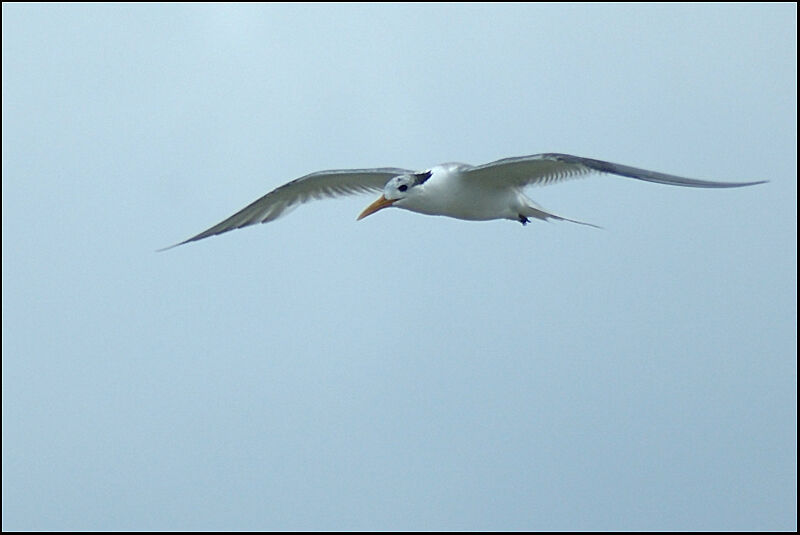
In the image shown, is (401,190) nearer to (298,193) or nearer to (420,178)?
(420,178)

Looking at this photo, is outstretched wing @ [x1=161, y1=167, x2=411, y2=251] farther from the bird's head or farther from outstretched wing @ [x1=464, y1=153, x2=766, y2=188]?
outstretched wing @ [x1=464, y1=153, x2=766, y2=188]

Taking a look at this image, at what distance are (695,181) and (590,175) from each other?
1.73 metres

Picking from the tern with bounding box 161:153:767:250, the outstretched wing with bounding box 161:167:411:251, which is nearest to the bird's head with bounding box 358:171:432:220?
the tern with bounding box 161:153:767:250

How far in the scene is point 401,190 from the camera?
33.4 ft

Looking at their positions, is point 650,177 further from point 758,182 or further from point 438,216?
point 438,216

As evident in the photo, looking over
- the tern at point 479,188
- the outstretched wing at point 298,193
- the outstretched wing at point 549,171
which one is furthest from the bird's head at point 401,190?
the outstretched wing at point 298,193

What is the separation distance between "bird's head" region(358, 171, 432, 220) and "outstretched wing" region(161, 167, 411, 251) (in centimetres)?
115

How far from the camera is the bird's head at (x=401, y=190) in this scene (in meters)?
10.2

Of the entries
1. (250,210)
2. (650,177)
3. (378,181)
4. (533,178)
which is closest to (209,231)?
(250,210)

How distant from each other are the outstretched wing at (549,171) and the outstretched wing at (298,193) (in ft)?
4.97

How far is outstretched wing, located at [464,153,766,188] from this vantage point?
28.9 ft

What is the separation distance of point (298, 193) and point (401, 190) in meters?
1.94

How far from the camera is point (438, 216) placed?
33.9 feet

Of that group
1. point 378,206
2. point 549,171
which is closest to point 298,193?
point 378,206
